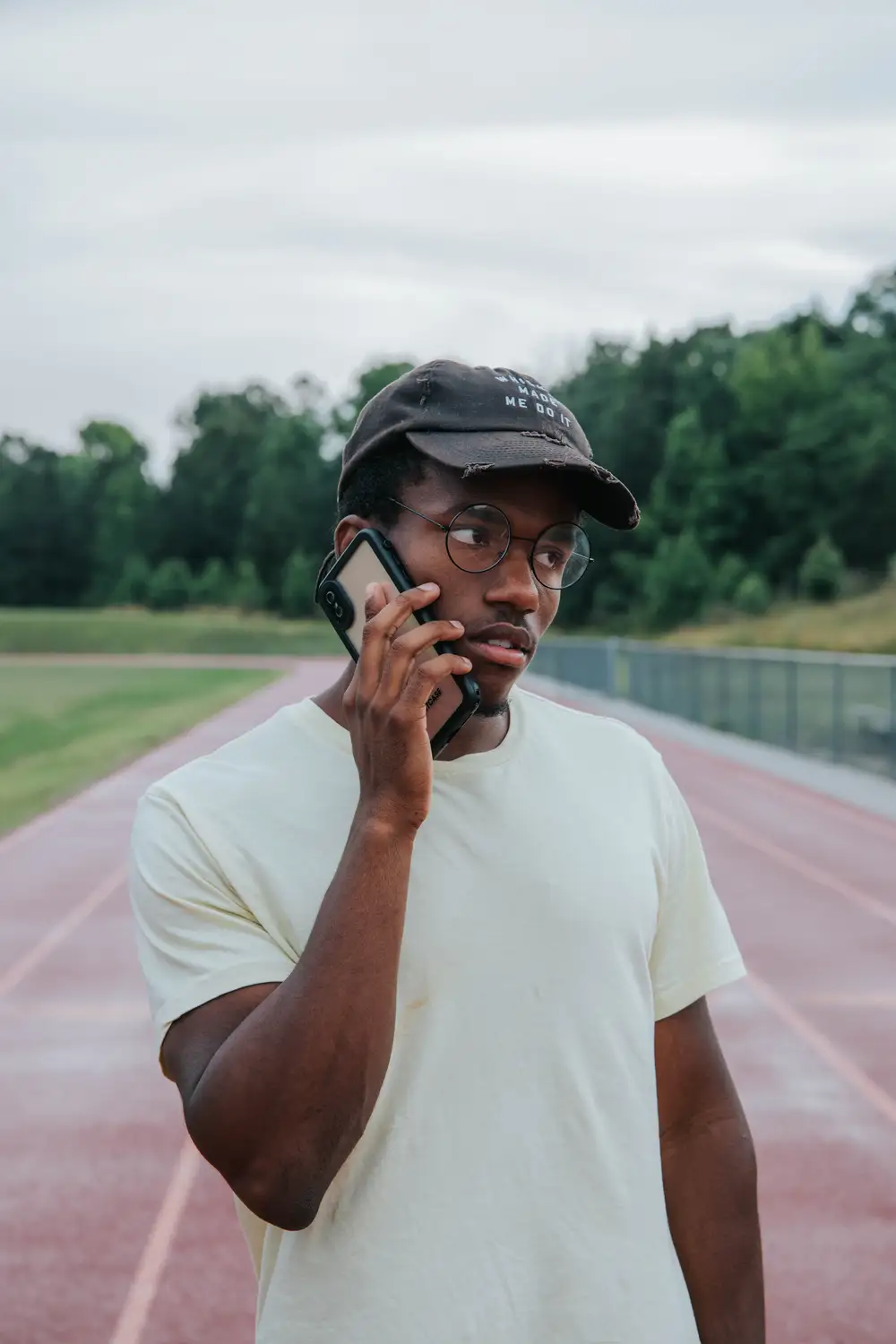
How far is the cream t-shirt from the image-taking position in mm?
1809

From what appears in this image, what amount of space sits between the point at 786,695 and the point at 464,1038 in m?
20.8

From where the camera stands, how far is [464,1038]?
186 centimetres

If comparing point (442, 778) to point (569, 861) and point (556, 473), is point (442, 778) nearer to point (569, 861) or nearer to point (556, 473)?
point (569, 861)

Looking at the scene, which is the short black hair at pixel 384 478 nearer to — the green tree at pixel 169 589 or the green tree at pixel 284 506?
the green tree at pixel 284 506

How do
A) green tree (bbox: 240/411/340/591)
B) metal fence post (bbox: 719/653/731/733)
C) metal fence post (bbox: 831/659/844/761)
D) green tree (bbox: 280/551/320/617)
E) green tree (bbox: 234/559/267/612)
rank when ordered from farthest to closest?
green tree (bbox: 240/411/340/591) → green tree (bbox: 234/559/267/612) → green tree (bbox: 280/551/320/617) → metal fence post (bbox: 719/653/731/733) → metal fence post (bbox: 831/659/844/761)

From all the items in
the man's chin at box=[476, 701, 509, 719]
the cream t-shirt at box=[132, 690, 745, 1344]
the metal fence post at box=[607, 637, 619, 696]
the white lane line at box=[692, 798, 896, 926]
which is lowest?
the metal fence post at box=[607, 637, 619, 696]

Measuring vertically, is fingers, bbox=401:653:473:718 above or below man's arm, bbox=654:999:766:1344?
above

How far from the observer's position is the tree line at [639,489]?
3177 inches

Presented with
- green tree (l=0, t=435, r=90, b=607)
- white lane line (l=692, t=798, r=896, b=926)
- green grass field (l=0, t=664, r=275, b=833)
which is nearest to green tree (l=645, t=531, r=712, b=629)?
green grass field (l=0, t=664, r=275, b=833)

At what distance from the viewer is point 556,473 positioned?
2016 mm

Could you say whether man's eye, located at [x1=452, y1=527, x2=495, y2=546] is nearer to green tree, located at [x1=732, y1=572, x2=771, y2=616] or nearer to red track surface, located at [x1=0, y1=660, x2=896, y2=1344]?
red track surface, located at [x1=0, y1=660, x2=896, y2=1344]

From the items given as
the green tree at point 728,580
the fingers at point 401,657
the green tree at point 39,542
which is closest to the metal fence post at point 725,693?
the fingers at point 401,657

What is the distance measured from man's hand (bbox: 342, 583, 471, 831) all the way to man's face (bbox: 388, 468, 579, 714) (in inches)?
5.7

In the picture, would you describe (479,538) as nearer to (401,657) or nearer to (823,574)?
(401,657)
